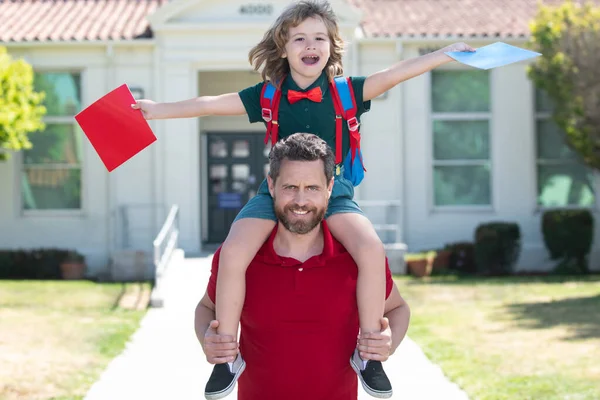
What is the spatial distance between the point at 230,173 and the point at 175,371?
1072 centimetres

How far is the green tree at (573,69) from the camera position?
45.8 feet

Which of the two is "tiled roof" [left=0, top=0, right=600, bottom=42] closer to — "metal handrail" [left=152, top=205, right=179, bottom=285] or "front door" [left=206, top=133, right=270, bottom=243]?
"front door" [left=206, top=133, right=270, bottom=243]

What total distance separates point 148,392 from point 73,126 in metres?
10.1

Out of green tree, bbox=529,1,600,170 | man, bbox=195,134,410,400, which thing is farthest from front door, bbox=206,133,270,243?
man, bbox=195,134,410,400

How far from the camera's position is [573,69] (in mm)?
14539

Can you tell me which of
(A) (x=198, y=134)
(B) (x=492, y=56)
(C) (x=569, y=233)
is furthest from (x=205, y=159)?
(B) (x=492, y=56)

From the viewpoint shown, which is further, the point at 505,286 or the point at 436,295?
the point at 505,286

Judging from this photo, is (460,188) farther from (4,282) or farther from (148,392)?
(148,392)

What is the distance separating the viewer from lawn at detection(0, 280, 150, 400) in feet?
25.1

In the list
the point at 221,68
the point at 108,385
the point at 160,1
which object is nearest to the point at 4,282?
the point at 221,68

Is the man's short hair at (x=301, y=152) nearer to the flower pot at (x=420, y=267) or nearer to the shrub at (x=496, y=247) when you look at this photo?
the flower pot at (x=420, y=267)

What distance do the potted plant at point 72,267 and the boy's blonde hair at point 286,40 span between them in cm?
1179

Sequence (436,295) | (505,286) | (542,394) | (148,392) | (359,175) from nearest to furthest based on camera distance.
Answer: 1. (359,175)
2. (542,394)
3. (148,392)
4. (436,295)
5. (505,286)

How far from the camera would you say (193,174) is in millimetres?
16359
